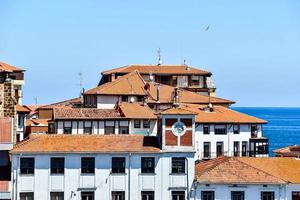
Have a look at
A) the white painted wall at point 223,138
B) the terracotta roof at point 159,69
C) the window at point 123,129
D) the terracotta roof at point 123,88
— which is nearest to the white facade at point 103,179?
the window at point 123,129

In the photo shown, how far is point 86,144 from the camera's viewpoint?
6850 centimetres

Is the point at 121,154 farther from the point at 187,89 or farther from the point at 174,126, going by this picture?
the point at 187,89

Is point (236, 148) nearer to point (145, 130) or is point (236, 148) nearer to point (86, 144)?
point (145, 130)

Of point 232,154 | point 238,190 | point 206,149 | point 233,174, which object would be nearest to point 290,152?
point 232,154

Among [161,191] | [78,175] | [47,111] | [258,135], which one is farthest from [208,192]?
[47,111]

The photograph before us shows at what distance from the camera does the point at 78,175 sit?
67.2m

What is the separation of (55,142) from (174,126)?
9.52 metres

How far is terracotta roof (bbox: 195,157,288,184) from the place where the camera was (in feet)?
221

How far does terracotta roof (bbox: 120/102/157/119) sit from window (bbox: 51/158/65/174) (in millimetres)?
22127

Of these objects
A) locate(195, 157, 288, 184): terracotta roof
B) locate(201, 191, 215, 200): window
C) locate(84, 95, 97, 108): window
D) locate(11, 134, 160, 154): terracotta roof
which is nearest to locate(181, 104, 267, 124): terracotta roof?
locate(84, 95, 97, 108): window

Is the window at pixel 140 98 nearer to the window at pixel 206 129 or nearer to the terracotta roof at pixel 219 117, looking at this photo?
the terracotta roof at pixel 219 117

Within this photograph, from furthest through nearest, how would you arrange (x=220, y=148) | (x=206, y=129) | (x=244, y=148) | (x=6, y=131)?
1. (x=244, y=148)
2. (x=220, y=148)
3. (x=206, y=129)
4. (x=6, y=131)

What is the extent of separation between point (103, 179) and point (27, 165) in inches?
236

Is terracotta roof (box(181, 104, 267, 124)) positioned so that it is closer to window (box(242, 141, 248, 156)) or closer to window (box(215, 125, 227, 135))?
window (box(215, 125, 227, 135))
